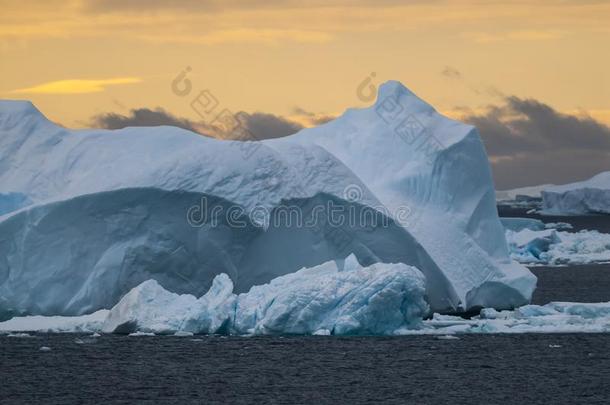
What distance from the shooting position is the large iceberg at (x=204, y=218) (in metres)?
25.8

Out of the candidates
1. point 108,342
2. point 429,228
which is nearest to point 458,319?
point 429,228

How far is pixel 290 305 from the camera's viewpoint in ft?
79.2

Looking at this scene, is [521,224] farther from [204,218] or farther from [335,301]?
[335,301]

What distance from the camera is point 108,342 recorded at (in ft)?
79.8

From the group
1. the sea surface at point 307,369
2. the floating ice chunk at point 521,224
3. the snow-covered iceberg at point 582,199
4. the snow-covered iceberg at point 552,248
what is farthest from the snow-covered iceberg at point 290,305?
the snow-covered iceberg at point 582,199

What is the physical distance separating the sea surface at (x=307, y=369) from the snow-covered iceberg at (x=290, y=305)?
305 mm

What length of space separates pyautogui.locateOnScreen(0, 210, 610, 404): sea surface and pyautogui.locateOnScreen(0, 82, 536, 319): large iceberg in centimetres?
164

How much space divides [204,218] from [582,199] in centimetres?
6236

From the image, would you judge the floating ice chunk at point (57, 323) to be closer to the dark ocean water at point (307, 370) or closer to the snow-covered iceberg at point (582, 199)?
the dark ocean water at point (307, 370)

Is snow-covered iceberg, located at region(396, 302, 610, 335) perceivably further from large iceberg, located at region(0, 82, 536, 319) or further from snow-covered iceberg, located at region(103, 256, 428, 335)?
snow-covered iceberg, located at region(103, 256, 428, 335)

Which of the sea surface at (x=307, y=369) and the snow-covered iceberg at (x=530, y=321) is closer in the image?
the sea surface at (x=307, y=369)

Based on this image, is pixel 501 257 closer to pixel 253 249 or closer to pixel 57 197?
pixel 253 249

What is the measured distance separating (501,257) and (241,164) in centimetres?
795

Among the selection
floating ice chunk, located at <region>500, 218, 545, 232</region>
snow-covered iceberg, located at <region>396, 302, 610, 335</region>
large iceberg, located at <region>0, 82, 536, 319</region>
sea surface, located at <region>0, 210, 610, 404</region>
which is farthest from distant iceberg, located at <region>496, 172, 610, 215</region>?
sea surface, located at <region>0, 210, 610, 404</region>
